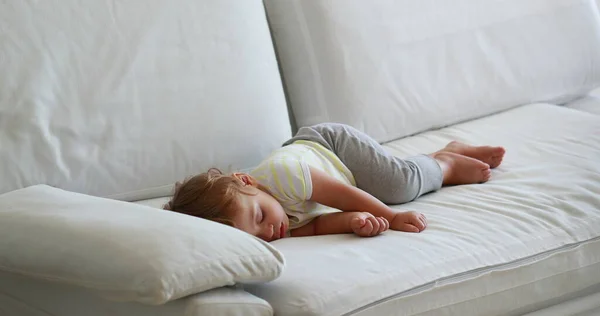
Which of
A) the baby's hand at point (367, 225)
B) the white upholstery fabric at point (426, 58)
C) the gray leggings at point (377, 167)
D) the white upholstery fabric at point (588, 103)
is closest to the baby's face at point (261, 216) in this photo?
the baby's hand at point (367, 225)

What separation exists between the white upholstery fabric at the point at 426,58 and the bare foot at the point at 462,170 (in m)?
0.32

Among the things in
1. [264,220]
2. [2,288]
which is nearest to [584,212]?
[264,220]

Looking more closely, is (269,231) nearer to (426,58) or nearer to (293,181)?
(293,181)

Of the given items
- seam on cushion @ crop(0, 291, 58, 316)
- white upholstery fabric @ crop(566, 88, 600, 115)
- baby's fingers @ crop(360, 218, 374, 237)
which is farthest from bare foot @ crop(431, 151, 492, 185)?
seam on cushion @ crop(0, 291, 58, 316)

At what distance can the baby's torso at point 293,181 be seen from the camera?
6.42 feet

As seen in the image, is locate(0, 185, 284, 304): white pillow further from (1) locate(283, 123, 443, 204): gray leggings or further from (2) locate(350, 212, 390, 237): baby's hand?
(1) locate(283, 123, 443, 204): gray leggings

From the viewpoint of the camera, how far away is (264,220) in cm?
188

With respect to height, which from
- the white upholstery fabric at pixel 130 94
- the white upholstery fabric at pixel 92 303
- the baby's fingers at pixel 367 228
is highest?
the white upholstery fabric at pixel 130 94

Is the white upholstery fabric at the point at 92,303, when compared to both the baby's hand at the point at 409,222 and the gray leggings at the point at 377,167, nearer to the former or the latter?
the baby's hand at the point at 409,222

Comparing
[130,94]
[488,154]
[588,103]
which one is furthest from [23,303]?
[588,103]

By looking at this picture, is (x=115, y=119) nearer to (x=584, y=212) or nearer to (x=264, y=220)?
(x=264, y=220)

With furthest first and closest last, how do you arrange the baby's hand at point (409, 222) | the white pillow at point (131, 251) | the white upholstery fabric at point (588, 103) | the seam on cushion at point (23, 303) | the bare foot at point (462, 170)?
the white upholstery fabric at point (588, 103) < the bare foot at point (462, 170) < the baby's hand at point (409, 222) < the seam on cushion at point (23, 303) < the white pillow at point (131, 251)

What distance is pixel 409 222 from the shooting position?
1877mm

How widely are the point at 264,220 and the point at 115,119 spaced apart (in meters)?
0.46
